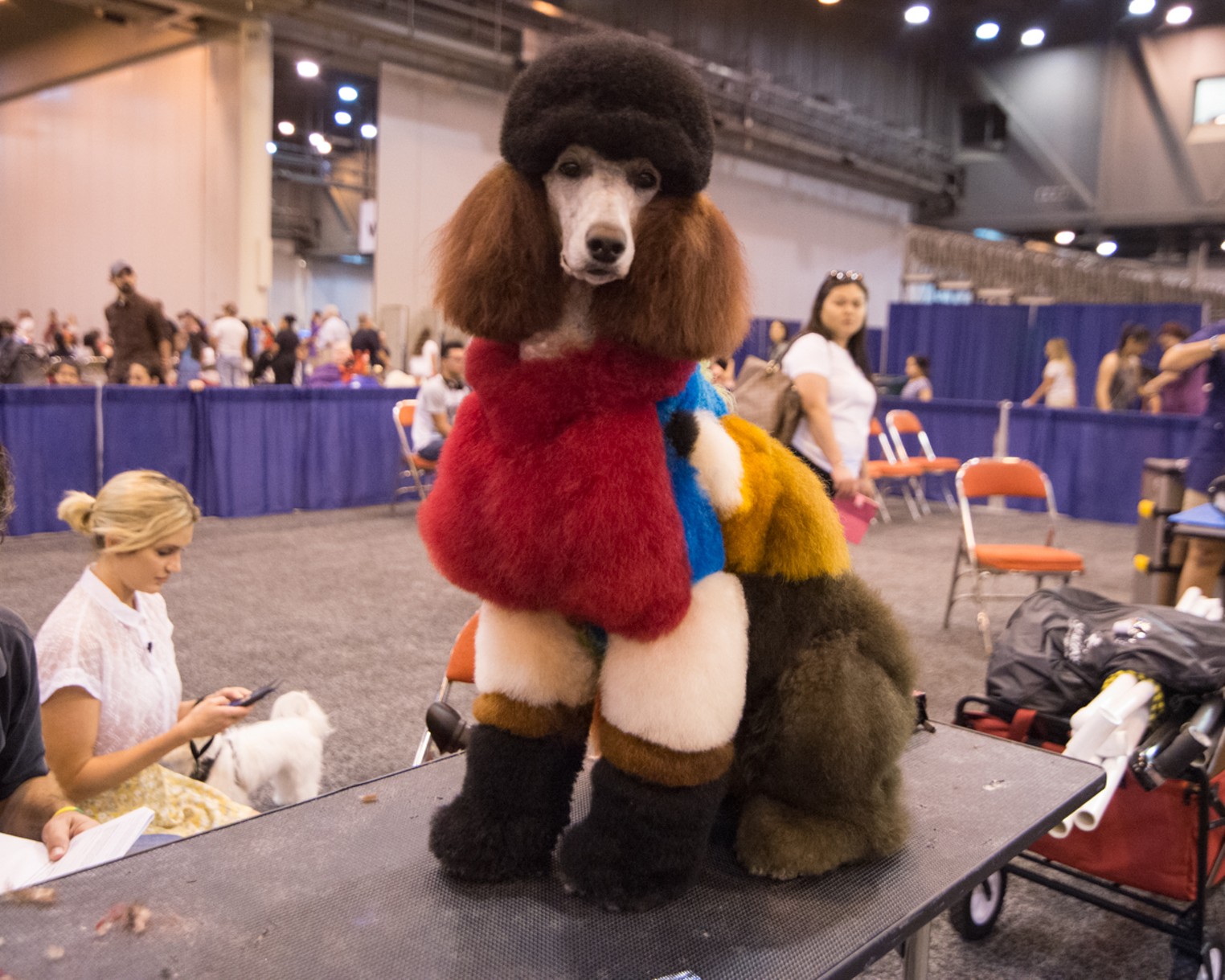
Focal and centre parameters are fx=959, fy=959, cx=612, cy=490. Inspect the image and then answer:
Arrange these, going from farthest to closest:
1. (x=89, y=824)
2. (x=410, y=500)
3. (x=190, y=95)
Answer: (x=190, y=95)
(x=410, y=500)
(x=89, y=824)

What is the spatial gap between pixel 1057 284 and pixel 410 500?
8.83 meters

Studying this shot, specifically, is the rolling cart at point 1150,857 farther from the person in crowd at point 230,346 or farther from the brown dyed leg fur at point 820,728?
the person in crowd at point 230,346

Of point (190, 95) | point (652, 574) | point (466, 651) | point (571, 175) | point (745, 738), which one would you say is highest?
point (190, 95)

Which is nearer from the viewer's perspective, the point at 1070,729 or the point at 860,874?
the point at 860,874

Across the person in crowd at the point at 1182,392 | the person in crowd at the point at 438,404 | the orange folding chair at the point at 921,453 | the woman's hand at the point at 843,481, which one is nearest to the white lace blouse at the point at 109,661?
the woman's hand at the point at 843,481

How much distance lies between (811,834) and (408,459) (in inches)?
218

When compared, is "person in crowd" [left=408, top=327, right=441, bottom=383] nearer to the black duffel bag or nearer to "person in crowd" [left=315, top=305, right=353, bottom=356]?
"person in crowd" [left=315, top=305, right=353, bottom=356]

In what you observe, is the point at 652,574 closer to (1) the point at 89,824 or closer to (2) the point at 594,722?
(2) the point at 594,722

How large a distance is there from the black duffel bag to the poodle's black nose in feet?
4.86

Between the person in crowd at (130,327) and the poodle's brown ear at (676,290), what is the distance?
675 cm

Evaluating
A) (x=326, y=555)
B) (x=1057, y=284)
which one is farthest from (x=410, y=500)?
(x=1057, y=284)

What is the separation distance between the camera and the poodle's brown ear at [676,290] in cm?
96

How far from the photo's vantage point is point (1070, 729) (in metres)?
1.94

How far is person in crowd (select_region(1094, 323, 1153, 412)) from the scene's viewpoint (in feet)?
24.8
